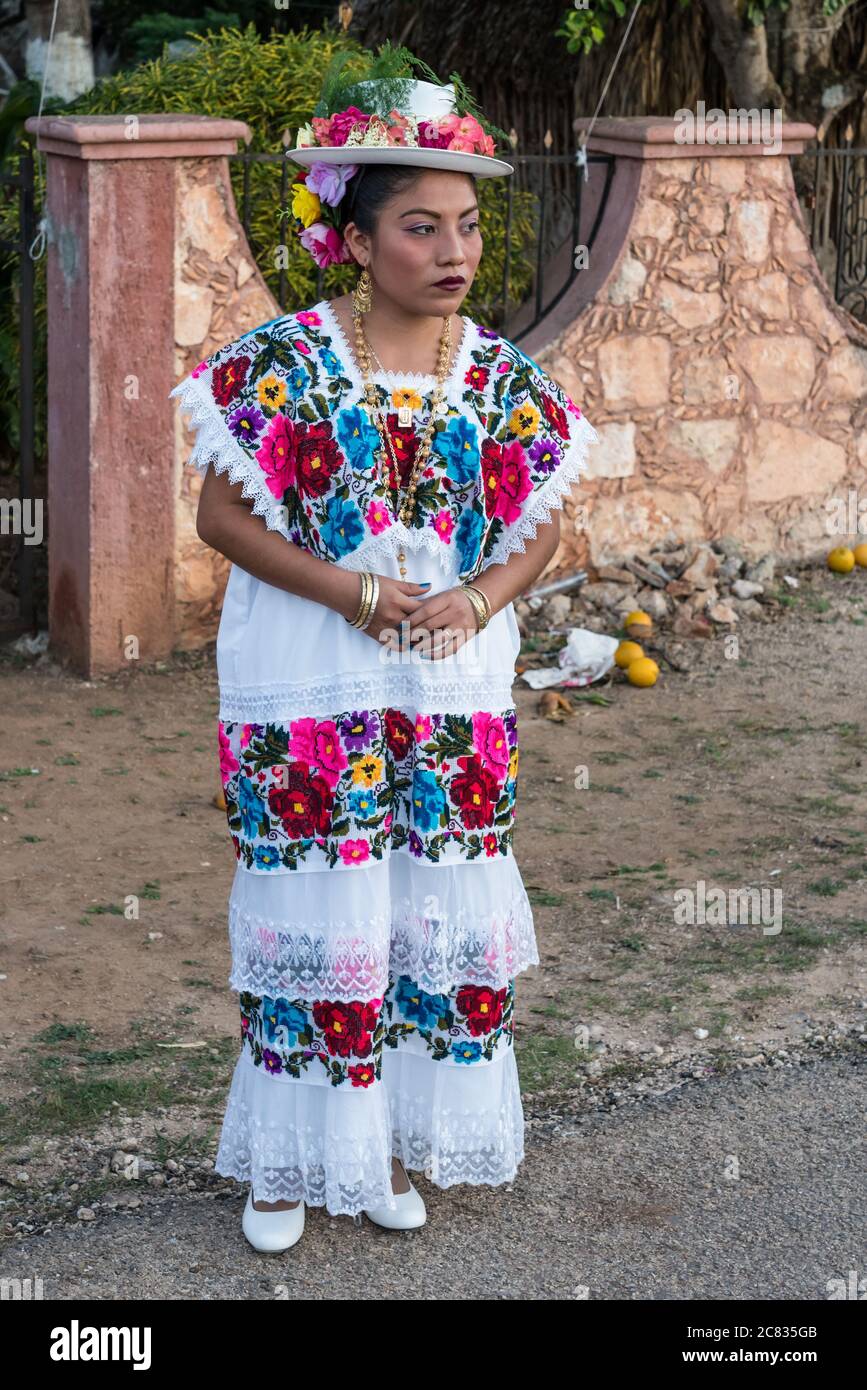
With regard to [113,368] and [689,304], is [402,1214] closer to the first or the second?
[113,368]

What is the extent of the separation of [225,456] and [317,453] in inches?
6.2

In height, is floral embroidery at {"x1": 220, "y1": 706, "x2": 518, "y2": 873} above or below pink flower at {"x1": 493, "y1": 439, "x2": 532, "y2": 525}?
below

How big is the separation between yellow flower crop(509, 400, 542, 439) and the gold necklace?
15cm

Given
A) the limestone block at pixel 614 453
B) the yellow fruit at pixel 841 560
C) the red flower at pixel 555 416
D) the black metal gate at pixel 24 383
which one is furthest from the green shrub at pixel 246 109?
the red flower at pixel 555 416

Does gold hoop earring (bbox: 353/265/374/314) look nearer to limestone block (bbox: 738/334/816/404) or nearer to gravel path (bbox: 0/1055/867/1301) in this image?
gravel path (bbox: 0/1055/867/1301)

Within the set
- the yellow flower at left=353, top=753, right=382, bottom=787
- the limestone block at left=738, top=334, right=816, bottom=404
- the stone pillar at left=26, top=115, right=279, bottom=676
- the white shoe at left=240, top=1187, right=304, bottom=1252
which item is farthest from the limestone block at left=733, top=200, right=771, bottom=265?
the white shoe at left=240, top=1187, right=304, bottom=1252

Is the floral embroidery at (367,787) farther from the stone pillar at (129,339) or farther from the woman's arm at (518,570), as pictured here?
the stone pillar at (129,339)

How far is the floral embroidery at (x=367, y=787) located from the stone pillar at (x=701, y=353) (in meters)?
4.52

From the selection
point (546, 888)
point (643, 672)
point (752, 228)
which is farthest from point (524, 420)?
point (752, 228)

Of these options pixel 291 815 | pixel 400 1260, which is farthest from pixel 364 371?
pixel 400 1260

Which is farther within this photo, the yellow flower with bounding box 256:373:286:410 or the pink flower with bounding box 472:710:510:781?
the pink flower with bounding box 472:710:510:781

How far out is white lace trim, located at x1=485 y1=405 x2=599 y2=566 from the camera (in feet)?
10.7

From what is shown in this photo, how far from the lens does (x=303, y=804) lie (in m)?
3.13

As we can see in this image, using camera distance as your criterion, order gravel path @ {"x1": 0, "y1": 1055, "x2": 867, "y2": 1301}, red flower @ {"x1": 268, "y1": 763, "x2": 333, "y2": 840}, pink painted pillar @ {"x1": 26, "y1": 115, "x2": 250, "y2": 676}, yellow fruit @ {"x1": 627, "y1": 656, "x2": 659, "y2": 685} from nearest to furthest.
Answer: red flower @ {"x1": 268, "y1": 763, "x2": 333, "y2": 840}, gravel path @ {"x1": 0, "y1": 1055, "x2": 867, "y2": 1301}, pink painted pillar @ {"x1": 26, "y1": 115, "x2": 250, "y2": 676}, yellow fruit @ {"x1": 627, "y1": 656, "x2": 659, "y2": 685}
